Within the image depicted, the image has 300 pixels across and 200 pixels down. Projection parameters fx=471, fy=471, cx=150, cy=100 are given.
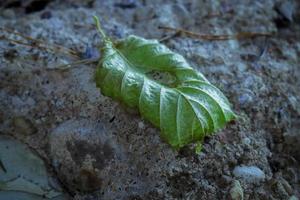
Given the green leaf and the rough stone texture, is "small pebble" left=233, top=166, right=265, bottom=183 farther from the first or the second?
the green leaf

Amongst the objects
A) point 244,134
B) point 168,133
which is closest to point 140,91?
point 168,133

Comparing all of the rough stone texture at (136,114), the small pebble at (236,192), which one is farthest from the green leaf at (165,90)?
the small pebble at (236,192)

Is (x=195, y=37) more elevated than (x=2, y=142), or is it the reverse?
(x=195, y=37)

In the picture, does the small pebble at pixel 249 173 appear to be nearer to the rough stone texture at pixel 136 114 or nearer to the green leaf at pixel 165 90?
the rough stone texture at pixel 136 114

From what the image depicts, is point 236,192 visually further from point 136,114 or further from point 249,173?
point 136,114

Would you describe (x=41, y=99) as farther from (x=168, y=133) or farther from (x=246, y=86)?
(x=246, y=86)

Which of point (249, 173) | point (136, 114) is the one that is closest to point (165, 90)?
point (136, 114)
